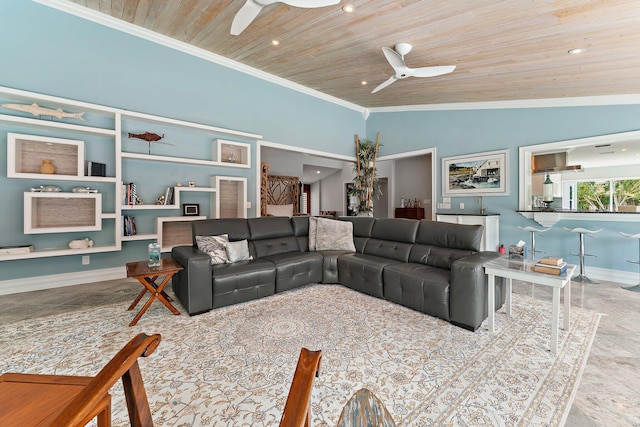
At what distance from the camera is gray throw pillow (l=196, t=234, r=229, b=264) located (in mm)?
3209

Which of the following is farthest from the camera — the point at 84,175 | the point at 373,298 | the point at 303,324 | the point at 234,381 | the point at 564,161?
the point at 564,161

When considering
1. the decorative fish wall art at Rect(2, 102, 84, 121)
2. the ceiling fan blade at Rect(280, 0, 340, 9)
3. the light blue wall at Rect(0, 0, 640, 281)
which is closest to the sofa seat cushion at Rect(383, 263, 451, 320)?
the ceiling fan blade at Rect(280, 0, 340, 9)

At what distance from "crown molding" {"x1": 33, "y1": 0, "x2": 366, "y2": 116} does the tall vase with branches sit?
1.78m

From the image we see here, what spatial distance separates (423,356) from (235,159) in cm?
444

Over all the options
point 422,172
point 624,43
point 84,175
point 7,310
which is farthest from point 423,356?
point 422,172

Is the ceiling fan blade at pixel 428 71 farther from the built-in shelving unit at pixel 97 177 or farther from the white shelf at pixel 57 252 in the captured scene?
the white shelf at pixel 57 252

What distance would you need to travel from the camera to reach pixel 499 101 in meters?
5.00

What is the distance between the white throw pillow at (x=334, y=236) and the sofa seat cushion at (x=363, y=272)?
35 cm

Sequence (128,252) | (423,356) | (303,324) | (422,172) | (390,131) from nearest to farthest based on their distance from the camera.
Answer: (423,356), (303,324), (128,252), (390,131), (422,172)

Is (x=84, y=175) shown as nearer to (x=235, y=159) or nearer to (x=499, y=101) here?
(x=235, y=159)

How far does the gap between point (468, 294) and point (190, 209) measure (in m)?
4.23

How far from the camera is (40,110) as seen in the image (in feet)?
11.2

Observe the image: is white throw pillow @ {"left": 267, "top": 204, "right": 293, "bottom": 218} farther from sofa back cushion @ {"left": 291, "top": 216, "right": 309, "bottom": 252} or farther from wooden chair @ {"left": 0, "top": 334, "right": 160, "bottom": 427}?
wooden chair @ {"left": 0, "top": 334, "right": 160, "bottom": 427}

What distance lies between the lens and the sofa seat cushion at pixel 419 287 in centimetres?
266
